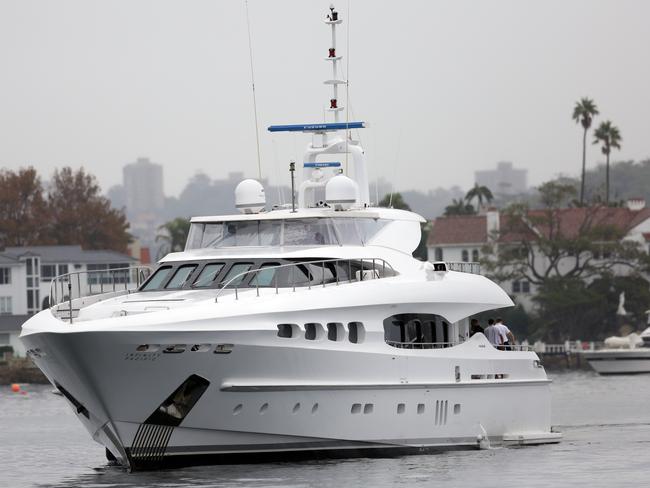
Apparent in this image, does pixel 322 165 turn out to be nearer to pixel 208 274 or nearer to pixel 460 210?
pixel 208 274

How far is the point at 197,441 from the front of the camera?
26891 millimetres

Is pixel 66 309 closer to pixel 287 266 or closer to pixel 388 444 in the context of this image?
pixel 287 266

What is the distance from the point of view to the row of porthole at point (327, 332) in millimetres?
26844

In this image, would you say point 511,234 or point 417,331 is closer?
point 417,331

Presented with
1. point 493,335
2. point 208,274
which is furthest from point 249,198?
point 493,335

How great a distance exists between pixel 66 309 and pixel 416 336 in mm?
6575

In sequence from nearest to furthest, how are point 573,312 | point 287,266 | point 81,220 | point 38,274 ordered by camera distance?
point 287,266
point 573,312
point 38,274
point 81,220

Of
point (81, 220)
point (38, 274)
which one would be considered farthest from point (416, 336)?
point (81, 220)

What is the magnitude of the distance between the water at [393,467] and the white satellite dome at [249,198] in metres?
5.84

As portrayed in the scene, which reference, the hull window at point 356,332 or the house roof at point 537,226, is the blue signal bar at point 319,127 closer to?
the hull window at point 356,332

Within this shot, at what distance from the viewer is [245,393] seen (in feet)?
86.8

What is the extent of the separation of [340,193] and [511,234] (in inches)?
2769

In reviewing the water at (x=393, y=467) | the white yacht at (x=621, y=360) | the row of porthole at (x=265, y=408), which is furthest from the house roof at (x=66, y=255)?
the row of porthole at (x=265, y=408)

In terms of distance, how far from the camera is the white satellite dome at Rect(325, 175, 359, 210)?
30.9 metres
